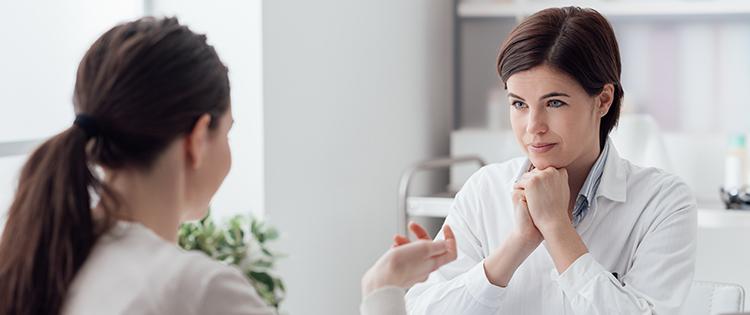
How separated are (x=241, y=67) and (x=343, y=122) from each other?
1.57 ft

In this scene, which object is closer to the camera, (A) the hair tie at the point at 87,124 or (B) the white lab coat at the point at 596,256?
(A) the hair tie at the point at 87,124

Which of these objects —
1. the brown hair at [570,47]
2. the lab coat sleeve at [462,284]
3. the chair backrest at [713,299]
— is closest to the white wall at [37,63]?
the lab coat sleeve at [462,284]

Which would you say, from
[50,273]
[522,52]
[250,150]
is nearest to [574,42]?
[522,52]

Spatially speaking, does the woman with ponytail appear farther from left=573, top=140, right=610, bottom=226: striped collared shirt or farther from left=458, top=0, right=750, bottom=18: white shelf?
left=458, top=0, right=750, bottom=18: white shelf

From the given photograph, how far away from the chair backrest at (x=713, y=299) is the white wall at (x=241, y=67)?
3.81 feet

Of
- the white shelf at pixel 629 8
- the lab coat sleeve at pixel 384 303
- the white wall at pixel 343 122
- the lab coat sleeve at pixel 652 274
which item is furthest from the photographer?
the white shelf at pixel 629 8

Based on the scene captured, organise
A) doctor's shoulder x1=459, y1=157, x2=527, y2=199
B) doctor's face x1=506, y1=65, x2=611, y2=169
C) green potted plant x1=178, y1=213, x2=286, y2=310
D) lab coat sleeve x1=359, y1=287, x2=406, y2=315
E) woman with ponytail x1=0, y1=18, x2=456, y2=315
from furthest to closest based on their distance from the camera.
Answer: green potted plant x1=178, y1=213, x2=286, y2=310 < doctor's shoulder x1=459, y1=157, x2=527, y2=199 < doctor's face x1=506, y1=65, x2=611, y2=169 < lab coat sleeve x1=359, y1=287, x2=406, y2=315 < woman with ponytail x1=0, y1=18, x2=456, y2=315

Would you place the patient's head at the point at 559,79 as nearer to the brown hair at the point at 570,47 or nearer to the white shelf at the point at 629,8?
the brown hair at the point at 570,47

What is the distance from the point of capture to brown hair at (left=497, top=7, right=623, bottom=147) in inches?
62.4

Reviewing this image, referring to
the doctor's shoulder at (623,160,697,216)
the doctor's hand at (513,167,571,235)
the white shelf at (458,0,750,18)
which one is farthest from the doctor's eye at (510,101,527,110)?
the white shelf at (458,0,750,18)

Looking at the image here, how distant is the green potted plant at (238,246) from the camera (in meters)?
2.08

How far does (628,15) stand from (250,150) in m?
1.40

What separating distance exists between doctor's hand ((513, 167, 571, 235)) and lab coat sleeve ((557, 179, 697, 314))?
0.26 feet

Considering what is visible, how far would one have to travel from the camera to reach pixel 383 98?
319 centimetres
